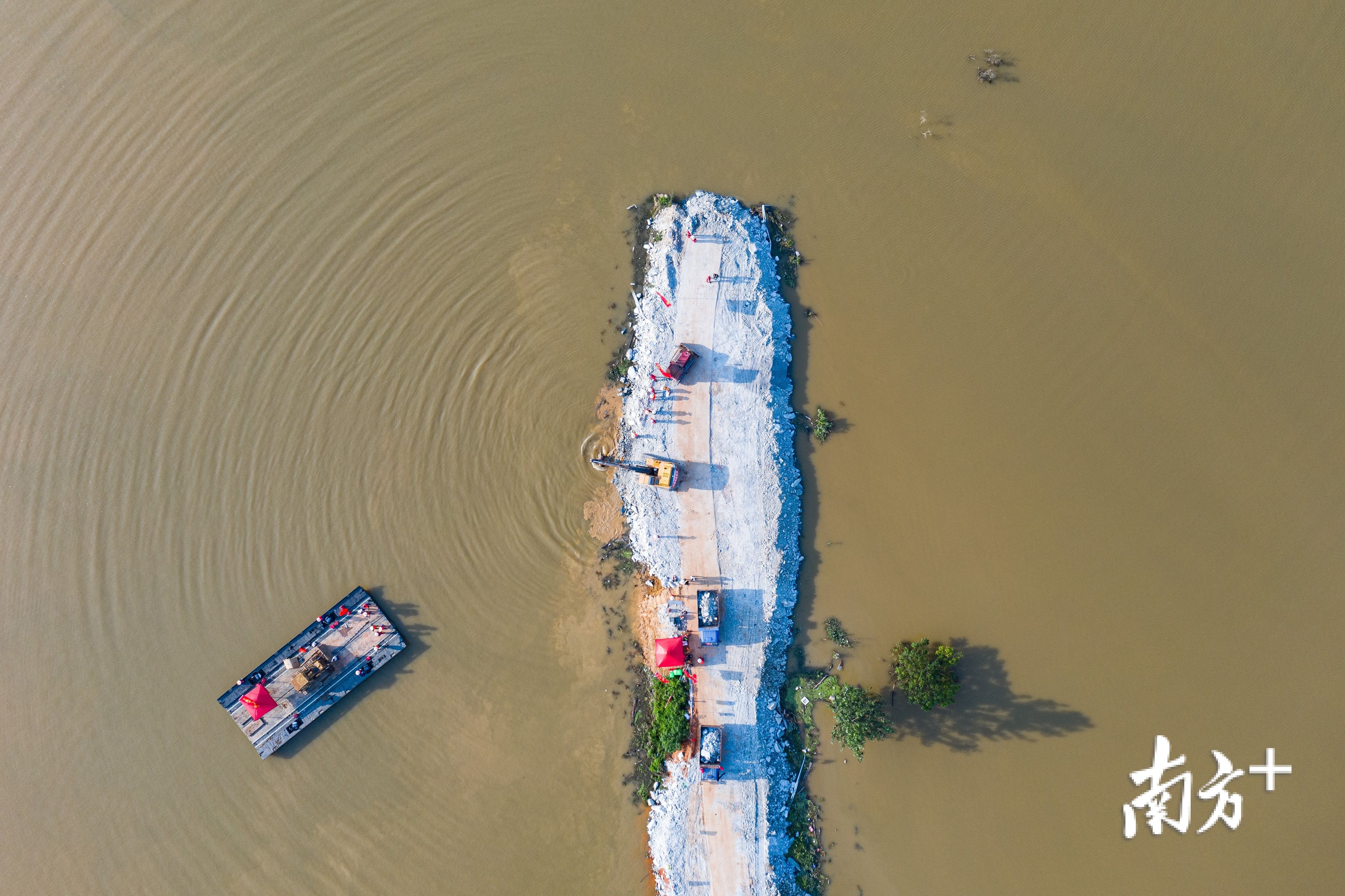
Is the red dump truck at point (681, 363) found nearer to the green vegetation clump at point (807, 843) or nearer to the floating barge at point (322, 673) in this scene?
the floating barge at point (322, 673)

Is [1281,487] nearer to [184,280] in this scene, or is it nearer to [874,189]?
[874,189]

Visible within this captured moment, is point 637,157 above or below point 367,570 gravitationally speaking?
above

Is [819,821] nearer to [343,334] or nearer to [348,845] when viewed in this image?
[348,845]

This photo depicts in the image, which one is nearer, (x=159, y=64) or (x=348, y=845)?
(x=348, y=845)

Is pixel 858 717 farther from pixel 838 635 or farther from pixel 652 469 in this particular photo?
pixel 652 469

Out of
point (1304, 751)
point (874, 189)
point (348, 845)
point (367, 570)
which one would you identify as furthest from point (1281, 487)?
point (348, 845)

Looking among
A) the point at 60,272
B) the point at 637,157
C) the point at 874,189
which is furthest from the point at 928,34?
the point at 60,272

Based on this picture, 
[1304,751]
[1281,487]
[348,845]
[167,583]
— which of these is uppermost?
[1281,487]
